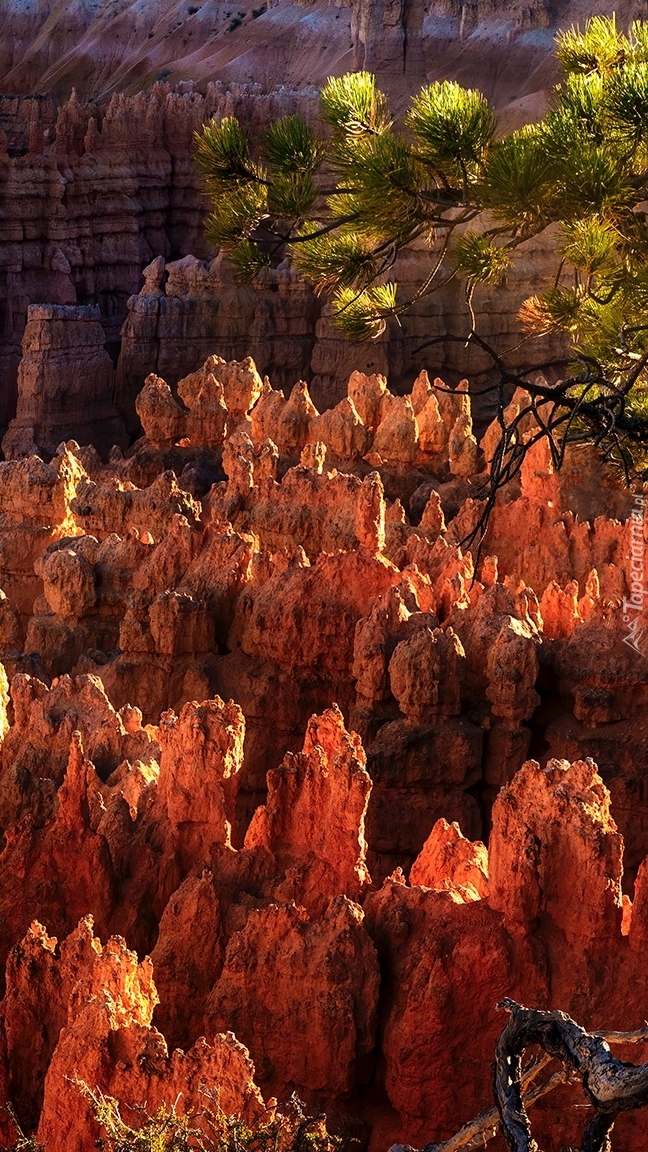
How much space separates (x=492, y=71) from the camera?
3206 centimetres

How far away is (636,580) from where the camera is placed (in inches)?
457

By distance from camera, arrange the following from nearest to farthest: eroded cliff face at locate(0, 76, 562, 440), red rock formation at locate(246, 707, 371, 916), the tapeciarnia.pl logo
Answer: red rock formation at locate(246, 707, 371, 916) < the tapeciarnia.pl logo < eroded cliff face at locate(0, 76, 562, 440)

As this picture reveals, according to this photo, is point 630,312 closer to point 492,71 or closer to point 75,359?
point 75,359

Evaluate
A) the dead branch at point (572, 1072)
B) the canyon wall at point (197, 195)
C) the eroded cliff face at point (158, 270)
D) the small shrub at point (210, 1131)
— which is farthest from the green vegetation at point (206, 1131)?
the canyon wall at point (197, 195)

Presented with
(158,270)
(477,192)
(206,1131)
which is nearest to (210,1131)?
(206,1131)

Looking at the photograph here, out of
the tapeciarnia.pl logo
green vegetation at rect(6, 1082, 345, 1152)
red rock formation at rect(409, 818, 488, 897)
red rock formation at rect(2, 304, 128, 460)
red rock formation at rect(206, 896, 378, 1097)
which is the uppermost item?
red rock formation at rect(2, 304, 128, 460)

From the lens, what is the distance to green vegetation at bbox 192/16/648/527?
21.5 feet

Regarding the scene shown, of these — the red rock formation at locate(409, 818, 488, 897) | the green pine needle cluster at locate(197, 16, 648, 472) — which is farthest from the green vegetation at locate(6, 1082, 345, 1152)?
the green pine needle cluster at locate(197, 16, 648, 472)

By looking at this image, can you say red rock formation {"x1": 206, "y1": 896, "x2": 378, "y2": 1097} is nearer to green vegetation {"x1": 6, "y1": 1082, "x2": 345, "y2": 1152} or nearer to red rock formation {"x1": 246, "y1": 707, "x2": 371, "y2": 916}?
red rock formation {"x1": 246, "y1": 707, "x2": 371, "y2": 916}

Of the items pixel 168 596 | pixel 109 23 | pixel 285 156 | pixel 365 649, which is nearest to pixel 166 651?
pixel 168 596

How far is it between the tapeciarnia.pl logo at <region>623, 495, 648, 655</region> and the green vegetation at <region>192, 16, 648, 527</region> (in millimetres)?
2434

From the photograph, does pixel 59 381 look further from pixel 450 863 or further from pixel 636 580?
pixel 450 863

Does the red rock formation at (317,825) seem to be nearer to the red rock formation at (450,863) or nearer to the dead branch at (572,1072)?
the red rock formation at (450,863)

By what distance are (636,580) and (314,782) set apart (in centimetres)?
492
